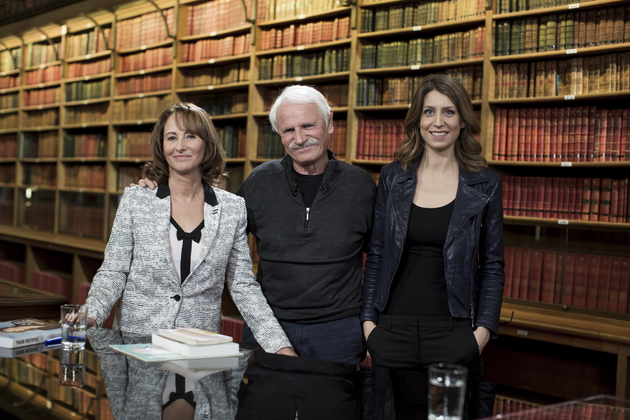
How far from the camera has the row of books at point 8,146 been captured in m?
6.94

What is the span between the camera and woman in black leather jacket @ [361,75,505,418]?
66.5 inches

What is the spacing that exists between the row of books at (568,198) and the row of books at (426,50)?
83 centimetres

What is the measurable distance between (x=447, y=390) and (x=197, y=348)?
680mm

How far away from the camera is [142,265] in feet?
5.80

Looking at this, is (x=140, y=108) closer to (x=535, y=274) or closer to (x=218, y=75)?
(x=218, y=75)

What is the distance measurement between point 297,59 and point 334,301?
2.83 m

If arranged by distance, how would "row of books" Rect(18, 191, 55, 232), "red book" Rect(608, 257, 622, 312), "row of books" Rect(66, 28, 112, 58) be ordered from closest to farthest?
"red book" Rect(608, 257, 622, 312) → "row of books" Rect(66, 28, 112, 58) → "row of books" Rect(18, 191, 55, 232)

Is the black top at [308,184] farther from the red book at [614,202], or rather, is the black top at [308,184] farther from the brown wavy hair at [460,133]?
the red book at [614,202]

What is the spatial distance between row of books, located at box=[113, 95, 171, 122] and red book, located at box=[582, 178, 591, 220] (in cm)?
352

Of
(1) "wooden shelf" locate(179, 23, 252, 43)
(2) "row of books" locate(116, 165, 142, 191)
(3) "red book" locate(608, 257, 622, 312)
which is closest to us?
(3) "red book" locate(608, 257, 622, 312)

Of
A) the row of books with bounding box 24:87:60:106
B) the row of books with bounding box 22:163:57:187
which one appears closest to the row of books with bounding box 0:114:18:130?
the row of books with bounding box 24:87:60:106

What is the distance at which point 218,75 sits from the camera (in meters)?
4.80

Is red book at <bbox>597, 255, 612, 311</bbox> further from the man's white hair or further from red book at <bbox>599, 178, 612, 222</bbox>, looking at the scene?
the man's white hair

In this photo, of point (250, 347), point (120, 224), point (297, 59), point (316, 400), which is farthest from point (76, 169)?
point (316, 400)
